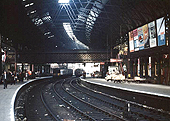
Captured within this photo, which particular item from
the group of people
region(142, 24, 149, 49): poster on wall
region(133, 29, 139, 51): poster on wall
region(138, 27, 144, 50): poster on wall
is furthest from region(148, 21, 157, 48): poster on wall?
the group of people

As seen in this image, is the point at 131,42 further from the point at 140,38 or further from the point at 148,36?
the point at 148,36

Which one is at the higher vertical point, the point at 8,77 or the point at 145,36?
the point at 145,36

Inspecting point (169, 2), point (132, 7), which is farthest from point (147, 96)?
point (132, 7)

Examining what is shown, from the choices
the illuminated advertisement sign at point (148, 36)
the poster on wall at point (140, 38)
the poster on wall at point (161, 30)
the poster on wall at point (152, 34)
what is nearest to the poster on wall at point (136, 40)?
the illuminated advertisement sign at point (148, 36)

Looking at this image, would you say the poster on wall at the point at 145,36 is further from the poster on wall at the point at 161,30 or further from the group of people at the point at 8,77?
the group of people at the point at 8,77

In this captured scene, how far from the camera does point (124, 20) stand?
1706 inches

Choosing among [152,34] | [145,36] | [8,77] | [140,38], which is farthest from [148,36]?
[8,77]

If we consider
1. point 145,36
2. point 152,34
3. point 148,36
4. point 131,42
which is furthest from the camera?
point 131,42

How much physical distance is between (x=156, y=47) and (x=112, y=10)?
532 inches

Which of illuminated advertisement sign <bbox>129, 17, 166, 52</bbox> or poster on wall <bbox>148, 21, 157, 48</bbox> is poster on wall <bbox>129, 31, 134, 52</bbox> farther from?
poster on wall <bbox>148, 21, 157, 48</bbox>

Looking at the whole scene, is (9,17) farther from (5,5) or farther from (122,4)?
(122,4)

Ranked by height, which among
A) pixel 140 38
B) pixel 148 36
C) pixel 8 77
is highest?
pixel 140 38

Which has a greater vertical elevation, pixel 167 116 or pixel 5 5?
pixel 5 5

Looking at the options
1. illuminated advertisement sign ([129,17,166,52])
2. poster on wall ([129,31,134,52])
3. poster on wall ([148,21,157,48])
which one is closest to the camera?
illuminated advertisement sign ([129,17,166,52])
